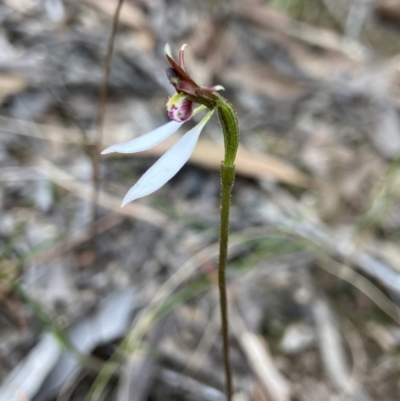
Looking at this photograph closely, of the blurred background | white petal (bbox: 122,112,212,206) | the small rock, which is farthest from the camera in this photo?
the small rock

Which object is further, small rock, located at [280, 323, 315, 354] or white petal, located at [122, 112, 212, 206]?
small rock, located at [280, 323, 315, 354]

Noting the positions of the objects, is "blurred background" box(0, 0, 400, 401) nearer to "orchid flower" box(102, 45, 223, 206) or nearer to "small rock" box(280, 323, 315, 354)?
"small rock" box(280, 323, 315, 354)

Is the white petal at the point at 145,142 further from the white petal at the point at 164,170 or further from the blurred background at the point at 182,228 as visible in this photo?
the blurred background at the point at 182,228

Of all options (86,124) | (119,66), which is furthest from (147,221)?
(119,66)

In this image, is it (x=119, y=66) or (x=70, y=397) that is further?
(x=119, y=66)

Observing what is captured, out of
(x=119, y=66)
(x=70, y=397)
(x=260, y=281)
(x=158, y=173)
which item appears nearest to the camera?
(x=158, y=173)

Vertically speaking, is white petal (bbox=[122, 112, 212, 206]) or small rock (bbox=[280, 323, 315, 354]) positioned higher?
white petal (bbox=[122, 112, 212, 206])

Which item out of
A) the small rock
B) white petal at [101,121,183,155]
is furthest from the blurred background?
white petal at [101,121,183,155]

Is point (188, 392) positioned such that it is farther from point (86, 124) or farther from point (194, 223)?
point (86, 124)
